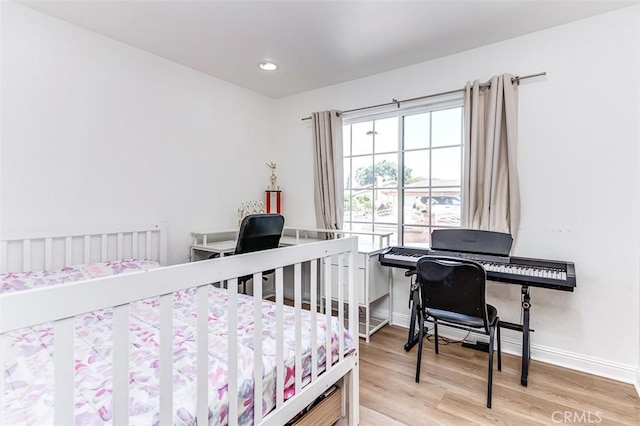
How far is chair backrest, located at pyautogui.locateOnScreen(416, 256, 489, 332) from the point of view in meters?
1.78

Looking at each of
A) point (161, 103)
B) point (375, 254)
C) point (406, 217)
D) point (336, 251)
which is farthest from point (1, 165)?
point (406, 217)


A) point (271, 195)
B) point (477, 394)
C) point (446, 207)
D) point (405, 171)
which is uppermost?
point (405, 171)

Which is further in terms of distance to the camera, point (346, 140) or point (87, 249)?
point (346, 140)

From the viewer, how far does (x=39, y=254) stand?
6.86ft

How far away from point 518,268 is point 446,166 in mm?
1051

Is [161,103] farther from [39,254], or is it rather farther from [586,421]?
[586,421]

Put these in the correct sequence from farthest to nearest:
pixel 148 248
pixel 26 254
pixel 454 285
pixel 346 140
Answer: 1. pixel 346 140
2. pixel 148 248
3. pixel 26 254
4. pixel 454 285

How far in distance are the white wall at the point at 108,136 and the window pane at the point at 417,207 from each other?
178 centimetres

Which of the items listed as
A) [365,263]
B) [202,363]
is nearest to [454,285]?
[365,263]

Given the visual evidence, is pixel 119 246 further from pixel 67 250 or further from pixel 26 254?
pixel 26 254

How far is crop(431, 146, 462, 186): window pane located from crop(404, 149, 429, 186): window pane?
6 centimetres

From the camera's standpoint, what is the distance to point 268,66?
289 centimetres

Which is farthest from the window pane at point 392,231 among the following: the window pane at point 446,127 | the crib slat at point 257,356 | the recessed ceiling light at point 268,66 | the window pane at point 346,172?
the crib slat at point 257,356

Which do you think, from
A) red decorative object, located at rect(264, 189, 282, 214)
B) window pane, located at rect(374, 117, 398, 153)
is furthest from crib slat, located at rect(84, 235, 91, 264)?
window pane, located at rect(374, 117, 398, 153)
